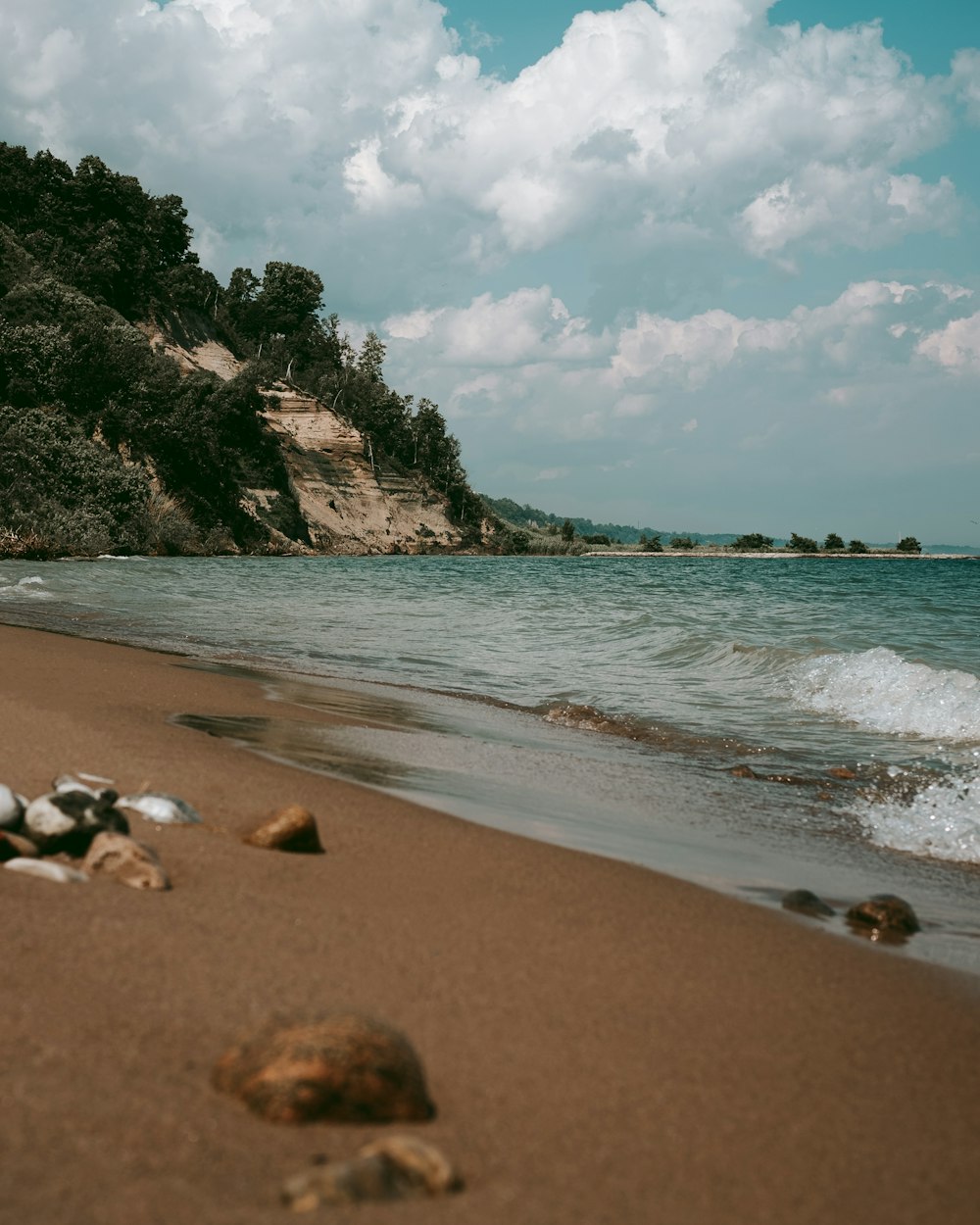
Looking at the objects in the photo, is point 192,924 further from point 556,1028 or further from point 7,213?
point 7,213

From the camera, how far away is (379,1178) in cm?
178

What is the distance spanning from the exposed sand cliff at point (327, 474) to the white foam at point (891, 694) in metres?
48.9

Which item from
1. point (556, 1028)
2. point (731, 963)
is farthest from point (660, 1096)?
point (731, 963)

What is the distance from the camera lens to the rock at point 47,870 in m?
3.10

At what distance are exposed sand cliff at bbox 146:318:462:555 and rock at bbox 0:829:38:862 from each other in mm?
56138

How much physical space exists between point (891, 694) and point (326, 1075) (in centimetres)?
984

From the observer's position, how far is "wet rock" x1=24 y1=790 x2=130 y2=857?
133 inches

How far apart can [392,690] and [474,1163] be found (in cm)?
827

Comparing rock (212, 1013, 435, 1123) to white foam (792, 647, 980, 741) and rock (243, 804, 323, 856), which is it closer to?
rock (243, 804, 323, 856)

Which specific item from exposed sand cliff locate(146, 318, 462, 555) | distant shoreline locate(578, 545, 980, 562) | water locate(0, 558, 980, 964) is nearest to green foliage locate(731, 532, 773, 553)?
distant shoreline locate(578, 545, 980, 562)

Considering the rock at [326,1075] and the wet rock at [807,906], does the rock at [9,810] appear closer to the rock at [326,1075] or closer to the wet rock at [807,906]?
the rock at [326,1075]

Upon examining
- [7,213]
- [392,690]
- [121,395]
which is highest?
[7,213]

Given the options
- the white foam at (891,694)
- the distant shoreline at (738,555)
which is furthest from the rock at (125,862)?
the distant shoreline at (738,555)

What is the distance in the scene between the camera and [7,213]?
6241cm
